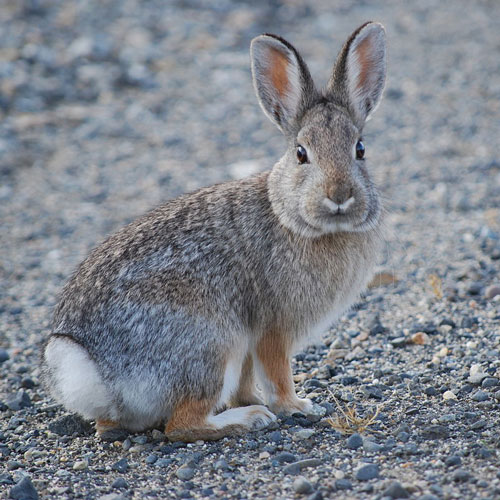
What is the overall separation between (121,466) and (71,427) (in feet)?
2.90

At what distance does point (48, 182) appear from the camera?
38.0ft

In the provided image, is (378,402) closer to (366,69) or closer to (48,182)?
(366,69)

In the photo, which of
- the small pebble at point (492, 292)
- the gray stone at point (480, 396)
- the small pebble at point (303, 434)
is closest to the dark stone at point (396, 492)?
the small pebble at point (303, 434)

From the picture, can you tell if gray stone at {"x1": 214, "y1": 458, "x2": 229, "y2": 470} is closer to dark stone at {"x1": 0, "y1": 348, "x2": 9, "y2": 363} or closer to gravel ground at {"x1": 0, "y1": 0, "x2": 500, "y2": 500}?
gravel ground at {"x1": 0, "y1": 0, "x2": 500, "y2": 500}

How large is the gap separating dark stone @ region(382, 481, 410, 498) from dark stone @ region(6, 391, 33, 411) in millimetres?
3179

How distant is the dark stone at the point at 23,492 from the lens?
199 inches

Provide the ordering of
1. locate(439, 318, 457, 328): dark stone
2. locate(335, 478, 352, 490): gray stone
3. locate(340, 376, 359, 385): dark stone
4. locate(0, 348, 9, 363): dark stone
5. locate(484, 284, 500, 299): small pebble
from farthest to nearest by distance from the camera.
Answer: locate(484, 284, 500, 299): small pebble
locate(0, 348, 9, 363): dark stone
locate(439, 318, 457, 328): dark stone
locate(340, 376, 359, 385): dark stone
locate(335, 478, 352, 490): gray stone

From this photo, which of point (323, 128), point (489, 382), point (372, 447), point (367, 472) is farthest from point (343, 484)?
point (323, 128)

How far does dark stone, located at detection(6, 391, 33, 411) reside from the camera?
651 cm

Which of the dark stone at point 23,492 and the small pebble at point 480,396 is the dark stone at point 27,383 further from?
the small pebble at point 480,396

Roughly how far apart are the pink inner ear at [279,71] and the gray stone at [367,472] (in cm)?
270

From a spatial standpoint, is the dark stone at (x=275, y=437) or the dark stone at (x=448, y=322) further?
the dark stone at (x=448, y=322)

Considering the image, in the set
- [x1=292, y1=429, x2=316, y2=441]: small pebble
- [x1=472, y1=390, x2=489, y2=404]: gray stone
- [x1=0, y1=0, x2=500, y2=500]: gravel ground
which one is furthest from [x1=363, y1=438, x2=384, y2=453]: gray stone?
[x1=472, y1=390, x2=489, y2=404]: gray stone

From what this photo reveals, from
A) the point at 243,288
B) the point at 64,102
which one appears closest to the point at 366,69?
the point at 243,288
